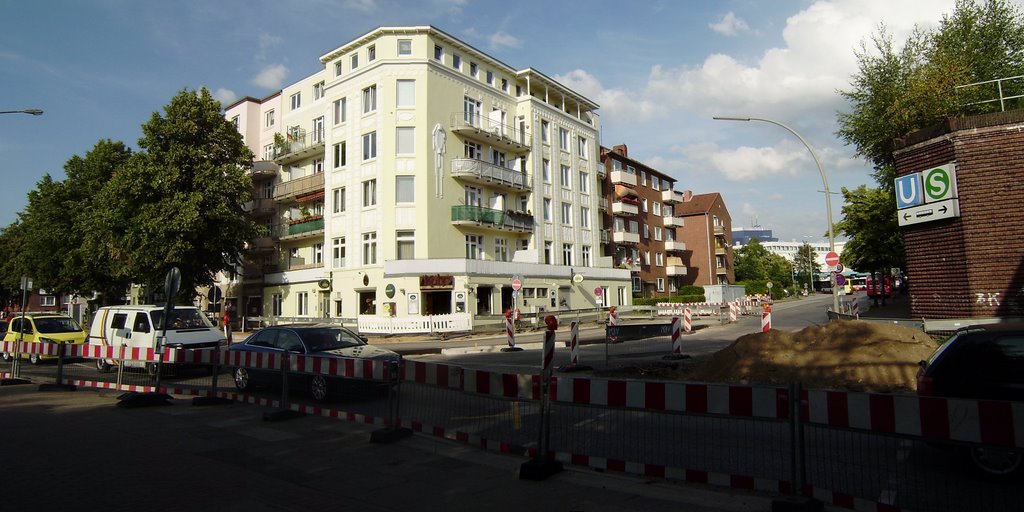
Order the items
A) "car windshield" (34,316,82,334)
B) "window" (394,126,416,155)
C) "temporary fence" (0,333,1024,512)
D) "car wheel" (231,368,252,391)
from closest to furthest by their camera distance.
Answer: "temporary fence" (0,333,1024,512) → "car wheel" (231,368,252,391) → "car windshield" (34,316,82,334) → "window" (394,126,416,155)

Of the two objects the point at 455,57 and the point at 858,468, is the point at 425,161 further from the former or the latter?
the point at 858,468

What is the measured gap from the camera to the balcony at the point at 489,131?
37.5 metres

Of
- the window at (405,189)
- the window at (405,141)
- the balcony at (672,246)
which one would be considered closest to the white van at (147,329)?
the window at (405,189)

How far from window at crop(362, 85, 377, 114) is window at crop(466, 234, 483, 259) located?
33.4 ft

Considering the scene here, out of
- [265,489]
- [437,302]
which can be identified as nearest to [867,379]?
[265,489]

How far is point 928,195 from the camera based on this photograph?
1720cm

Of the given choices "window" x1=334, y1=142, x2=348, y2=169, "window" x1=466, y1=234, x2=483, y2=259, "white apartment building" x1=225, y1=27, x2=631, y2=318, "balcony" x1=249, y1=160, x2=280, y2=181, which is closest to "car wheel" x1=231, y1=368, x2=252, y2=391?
"white apartment building" x1=225, y1=27, x2=631, y2=318

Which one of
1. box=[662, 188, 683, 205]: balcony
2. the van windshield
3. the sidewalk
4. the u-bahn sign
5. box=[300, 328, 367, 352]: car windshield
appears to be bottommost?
the sidewalk

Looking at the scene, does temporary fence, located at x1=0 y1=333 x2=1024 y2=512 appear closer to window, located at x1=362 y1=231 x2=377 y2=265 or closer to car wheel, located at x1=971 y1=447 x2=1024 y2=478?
car wheel, located at x1=971 y1=447 x2=1024 y2=478

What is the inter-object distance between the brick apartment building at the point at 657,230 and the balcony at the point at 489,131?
14075mm

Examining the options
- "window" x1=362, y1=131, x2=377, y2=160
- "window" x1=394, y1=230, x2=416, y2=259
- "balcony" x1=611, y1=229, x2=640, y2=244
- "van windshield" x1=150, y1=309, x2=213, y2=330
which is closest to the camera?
"van windshield" x1=150, y1=309, x2=213, y2=330

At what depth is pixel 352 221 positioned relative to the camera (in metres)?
A: 36.8

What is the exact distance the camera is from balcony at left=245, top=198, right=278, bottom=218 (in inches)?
1752

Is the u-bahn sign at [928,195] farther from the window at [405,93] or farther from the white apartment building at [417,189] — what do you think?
the window at [405,93]
